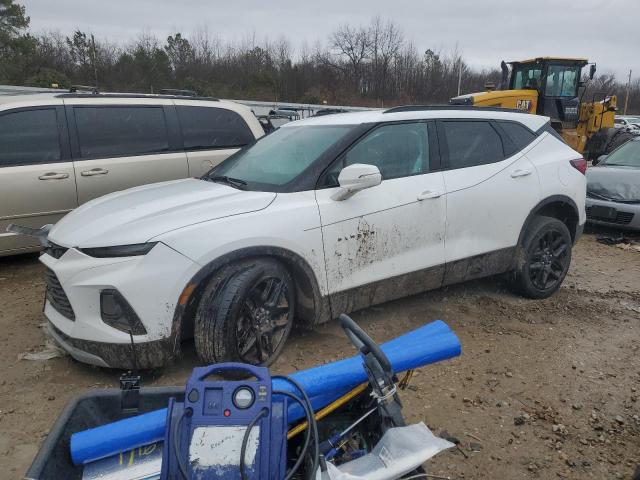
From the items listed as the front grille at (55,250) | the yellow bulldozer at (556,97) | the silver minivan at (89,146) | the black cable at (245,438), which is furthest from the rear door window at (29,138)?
the yellow bulldozer at (556,97)

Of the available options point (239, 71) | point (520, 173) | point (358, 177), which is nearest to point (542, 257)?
point (520, 173)

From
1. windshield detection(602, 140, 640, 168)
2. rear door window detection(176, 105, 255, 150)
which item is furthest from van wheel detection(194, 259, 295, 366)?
windshield detection(602, 140, 640, 168)

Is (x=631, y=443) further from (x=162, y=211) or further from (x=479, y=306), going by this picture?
(x=162, y=211)

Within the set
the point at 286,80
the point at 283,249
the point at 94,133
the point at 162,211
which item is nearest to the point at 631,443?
the point at 283,249

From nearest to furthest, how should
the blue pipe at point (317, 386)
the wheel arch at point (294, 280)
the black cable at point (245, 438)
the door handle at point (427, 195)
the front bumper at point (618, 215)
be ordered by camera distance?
the black cable at point (245, 438)
the blue pipe at point (317, 386)
the wheel arch at point (294, 280)
the door handle at point (427, 195)
the front bumper at point (618, 215)

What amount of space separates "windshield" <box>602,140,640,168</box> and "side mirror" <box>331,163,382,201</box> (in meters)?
A: 6.61

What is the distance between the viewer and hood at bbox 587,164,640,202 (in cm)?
753

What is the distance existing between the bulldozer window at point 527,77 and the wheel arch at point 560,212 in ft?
31.0

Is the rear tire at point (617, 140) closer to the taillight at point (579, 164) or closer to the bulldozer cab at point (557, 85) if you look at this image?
the bulldozer cab at point (557, 85)

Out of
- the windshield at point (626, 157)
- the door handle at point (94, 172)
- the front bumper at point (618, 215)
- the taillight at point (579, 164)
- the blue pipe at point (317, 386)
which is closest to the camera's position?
the blue pipe at point (317, 386)

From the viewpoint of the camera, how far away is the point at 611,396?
10.5ft

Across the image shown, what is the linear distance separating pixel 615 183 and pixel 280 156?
6026 millimetres

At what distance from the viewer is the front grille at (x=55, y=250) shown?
3141 mm

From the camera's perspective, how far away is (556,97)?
13.0 metres
